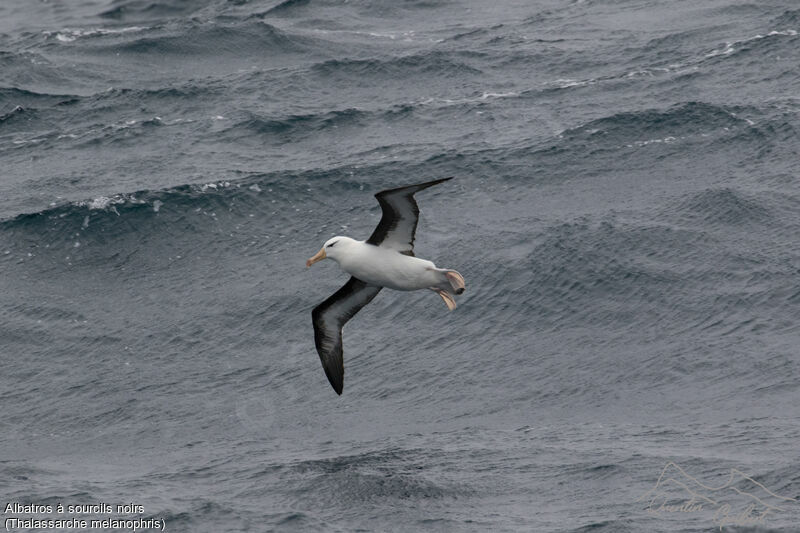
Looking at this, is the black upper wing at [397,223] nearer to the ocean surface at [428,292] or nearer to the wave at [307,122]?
the ocean surface at [428,292]

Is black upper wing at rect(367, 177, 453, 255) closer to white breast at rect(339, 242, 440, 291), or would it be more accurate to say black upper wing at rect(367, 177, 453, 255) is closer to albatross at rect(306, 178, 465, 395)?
albatross at rect(306, 178, 465, 395)

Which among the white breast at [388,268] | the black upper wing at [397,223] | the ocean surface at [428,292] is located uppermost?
the black upper wing at [397,223]

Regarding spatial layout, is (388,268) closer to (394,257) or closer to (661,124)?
(394,257)

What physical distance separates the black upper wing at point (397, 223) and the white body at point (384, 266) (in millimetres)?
178

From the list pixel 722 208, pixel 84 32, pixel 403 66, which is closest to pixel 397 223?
pixel 722 208

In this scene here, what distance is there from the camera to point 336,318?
965 inches

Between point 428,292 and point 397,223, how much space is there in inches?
359

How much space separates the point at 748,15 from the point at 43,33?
88.5 ft

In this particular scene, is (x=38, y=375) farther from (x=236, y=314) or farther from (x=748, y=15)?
(x=748, y=15)

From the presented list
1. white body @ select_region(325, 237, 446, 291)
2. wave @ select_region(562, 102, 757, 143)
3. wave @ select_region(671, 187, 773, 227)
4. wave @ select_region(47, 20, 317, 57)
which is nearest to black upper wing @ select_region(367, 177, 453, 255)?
white body @ select_region(325, 237, 446, 291)

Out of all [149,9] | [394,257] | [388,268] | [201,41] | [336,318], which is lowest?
[336,318]

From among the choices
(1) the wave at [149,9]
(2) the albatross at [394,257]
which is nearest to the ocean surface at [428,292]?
(2) the albatross at [394,257]

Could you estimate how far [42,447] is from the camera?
89.5 ft

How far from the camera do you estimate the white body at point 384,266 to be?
865 inches
